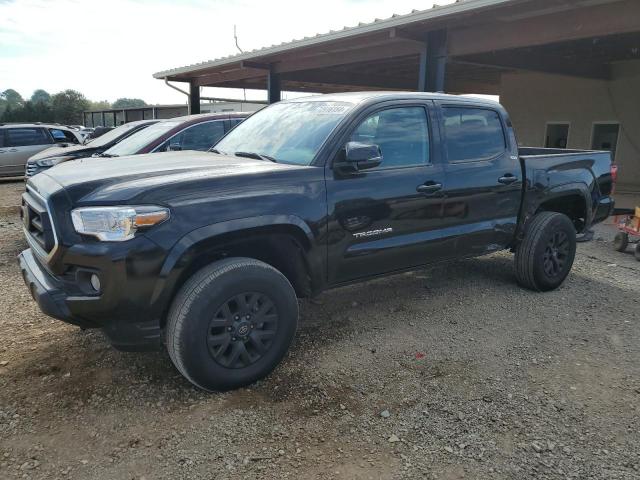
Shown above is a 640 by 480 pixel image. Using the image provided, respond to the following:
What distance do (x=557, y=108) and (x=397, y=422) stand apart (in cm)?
1447

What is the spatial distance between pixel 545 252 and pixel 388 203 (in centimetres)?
221

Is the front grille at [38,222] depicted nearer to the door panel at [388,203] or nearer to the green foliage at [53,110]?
the door panel at [388,203]

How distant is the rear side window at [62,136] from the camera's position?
14766mm

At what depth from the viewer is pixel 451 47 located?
935cm

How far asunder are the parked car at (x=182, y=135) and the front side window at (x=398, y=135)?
12.4 ft

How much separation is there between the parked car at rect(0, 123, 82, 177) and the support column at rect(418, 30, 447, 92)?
31.9ft

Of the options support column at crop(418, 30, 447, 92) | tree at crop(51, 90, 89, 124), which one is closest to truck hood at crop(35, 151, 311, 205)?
support column at crop(418, 30, 447, 92)

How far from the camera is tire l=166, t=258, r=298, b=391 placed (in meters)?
2.99

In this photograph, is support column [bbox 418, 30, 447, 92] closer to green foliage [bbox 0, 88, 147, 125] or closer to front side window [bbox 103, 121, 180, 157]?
front side window [bbox 103, 121, 180, 157]

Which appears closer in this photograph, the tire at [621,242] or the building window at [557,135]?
the tire at [621,242]

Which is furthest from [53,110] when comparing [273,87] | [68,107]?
[273,87]

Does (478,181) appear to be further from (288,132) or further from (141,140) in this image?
(141,140)

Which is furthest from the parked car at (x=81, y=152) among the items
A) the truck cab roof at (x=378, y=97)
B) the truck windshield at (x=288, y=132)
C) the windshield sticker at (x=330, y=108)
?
the windshield sticker at (x=330, y=108)

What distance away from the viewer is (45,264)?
121 inches
